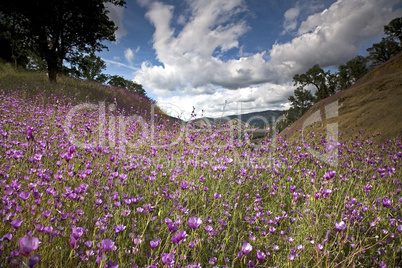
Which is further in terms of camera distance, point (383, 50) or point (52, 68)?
point (383, 50)

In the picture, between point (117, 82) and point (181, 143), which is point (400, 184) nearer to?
point (181, 143)

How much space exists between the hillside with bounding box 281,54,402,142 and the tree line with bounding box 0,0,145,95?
14.0m

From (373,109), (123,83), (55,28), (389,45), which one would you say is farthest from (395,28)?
(123,83)

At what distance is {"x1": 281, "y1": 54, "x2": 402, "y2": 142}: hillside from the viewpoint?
6.31m

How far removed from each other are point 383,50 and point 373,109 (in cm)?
3896

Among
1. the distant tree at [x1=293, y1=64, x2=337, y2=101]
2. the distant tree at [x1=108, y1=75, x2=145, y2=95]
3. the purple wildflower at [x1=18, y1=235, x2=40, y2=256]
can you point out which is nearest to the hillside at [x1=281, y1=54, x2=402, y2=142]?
the purple wildflower at [x1=18, y1=235, x2=40, y2=256]

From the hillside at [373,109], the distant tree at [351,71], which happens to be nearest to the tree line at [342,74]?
the distant tree at [351,71]

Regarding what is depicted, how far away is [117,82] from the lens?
56531 millimetres

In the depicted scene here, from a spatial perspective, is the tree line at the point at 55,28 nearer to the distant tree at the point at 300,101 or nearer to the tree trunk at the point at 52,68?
the tree trunk at the point at 52,68

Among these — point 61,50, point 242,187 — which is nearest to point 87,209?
point 242,187

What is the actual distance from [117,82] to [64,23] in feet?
153

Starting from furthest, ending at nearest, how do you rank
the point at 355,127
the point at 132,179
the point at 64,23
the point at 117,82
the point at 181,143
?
1. the point at 117,82
2. the point at 64,23
3. the point at 355,127
4. the point at 181,143
5. the point at 132,179

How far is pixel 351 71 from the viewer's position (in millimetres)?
38375

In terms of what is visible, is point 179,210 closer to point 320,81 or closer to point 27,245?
point 27,245
